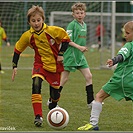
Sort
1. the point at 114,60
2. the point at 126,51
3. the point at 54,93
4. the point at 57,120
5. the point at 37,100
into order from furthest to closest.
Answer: the point at 54,93
the point at 37,100
the point at 57,120
the point at 126,51
the point at 114,60

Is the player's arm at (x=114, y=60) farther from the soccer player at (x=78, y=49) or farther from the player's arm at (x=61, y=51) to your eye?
the soccer player at (x=78, y=49)

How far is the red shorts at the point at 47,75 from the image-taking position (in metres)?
7.13

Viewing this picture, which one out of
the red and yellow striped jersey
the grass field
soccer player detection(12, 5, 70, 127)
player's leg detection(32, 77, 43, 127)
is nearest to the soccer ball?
the grass field

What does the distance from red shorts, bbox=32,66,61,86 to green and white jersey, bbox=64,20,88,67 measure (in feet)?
5.50

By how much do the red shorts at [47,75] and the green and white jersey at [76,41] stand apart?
168cm

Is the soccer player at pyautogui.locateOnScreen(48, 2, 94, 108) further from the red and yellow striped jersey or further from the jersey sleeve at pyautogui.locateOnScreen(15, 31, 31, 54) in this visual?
the jersey sleeve at pyautogui.locateOnScreen(15, 31, 31, 54)

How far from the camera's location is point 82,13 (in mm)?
8836

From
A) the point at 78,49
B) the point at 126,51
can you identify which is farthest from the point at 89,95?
the point at 126,51

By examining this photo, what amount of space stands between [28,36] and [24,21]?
1330cm

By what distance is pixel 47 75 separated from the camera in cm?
723

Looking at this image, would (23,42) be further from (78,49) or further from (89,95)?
(89,95)

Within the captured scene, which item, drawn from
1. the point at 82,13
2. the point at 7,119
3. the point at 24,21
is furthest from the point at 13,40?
the point at 7,119

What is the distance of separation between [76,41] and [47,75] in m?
1.90

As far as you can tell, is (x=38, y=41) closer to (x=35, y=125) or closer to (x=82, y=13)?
(x=35, y=125)
